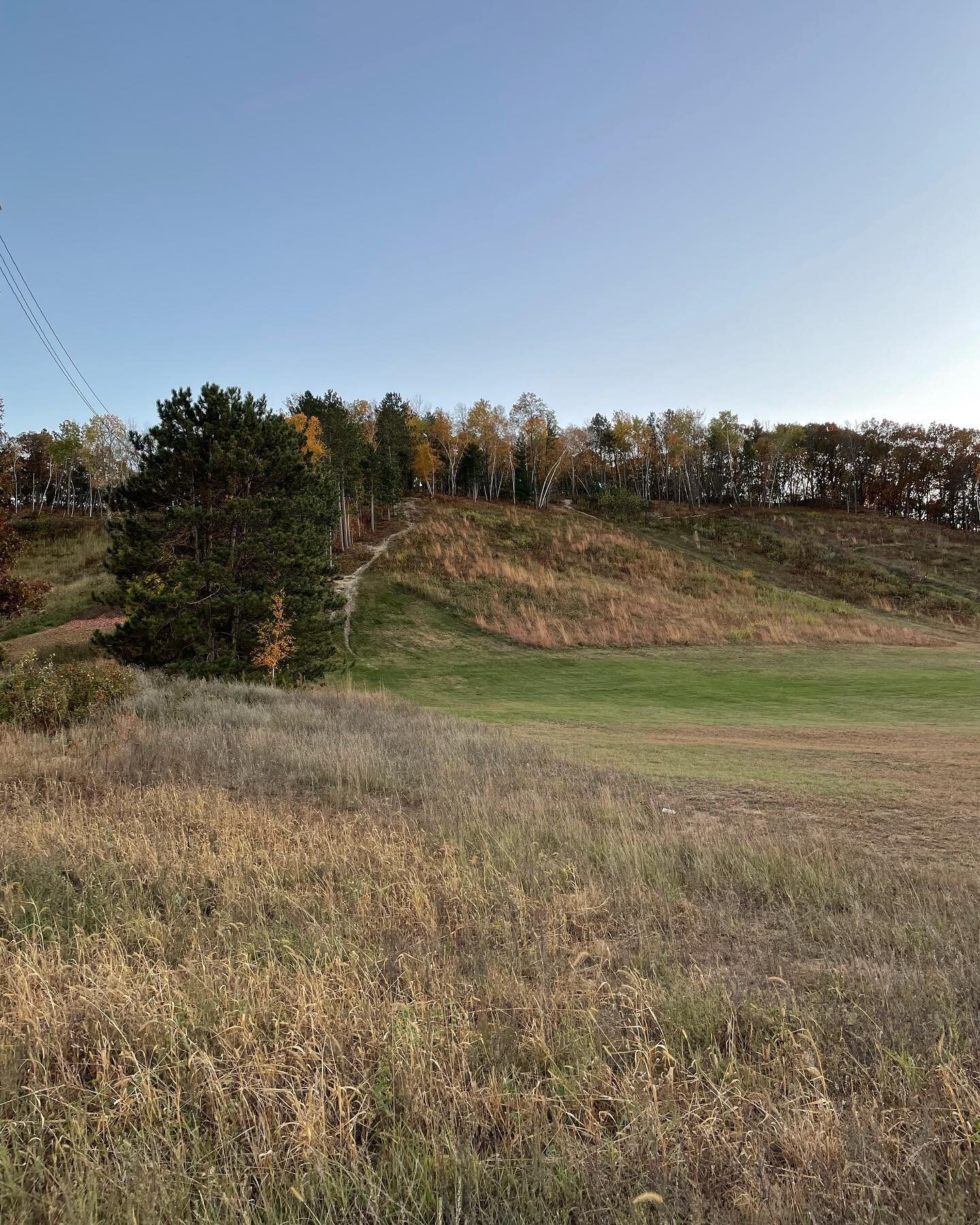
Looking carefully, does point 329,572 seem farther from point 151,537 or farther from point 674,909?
point 674,909

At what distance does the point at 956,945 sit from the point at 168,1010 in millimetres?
5154

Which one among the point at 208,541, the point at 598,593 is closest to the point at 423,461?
the point at 598,593

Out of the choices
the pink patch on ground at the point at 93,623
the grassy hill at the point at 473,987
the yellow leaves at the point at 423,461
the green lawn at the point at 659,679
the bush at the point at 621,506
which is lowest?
the green lawn at the point at 659,679

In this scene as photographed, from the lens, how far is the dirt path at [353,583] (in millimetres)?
39272

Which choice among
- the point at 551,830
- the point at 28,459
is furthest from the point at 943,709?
the point at 28,459

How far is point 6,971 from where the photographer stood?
3.93 m

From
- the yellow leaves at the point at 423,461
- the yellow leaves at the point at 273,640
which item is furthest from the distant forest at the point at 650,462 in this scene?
the yellow leaves at the point at 273,640

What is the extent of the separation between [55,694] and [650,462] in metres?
97.9

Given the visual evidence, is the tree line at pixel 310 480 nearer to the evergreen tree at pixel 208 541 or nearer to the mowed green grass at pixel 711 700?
the evergreen tree at pixel 208 541

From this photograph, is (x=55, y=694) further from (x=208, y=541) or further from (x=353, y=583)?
(x=353, y=583)

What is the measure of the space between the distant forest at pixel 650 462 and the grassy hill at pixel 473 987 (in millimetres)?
70609

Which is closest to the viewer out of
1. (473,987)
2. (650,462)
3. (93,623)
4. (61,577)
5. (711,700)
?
(473,987)

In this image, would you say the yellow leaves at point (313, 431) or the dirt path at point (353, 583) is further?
the yellow leaves at point (313, 431)

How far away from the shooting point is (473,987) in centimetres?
394
